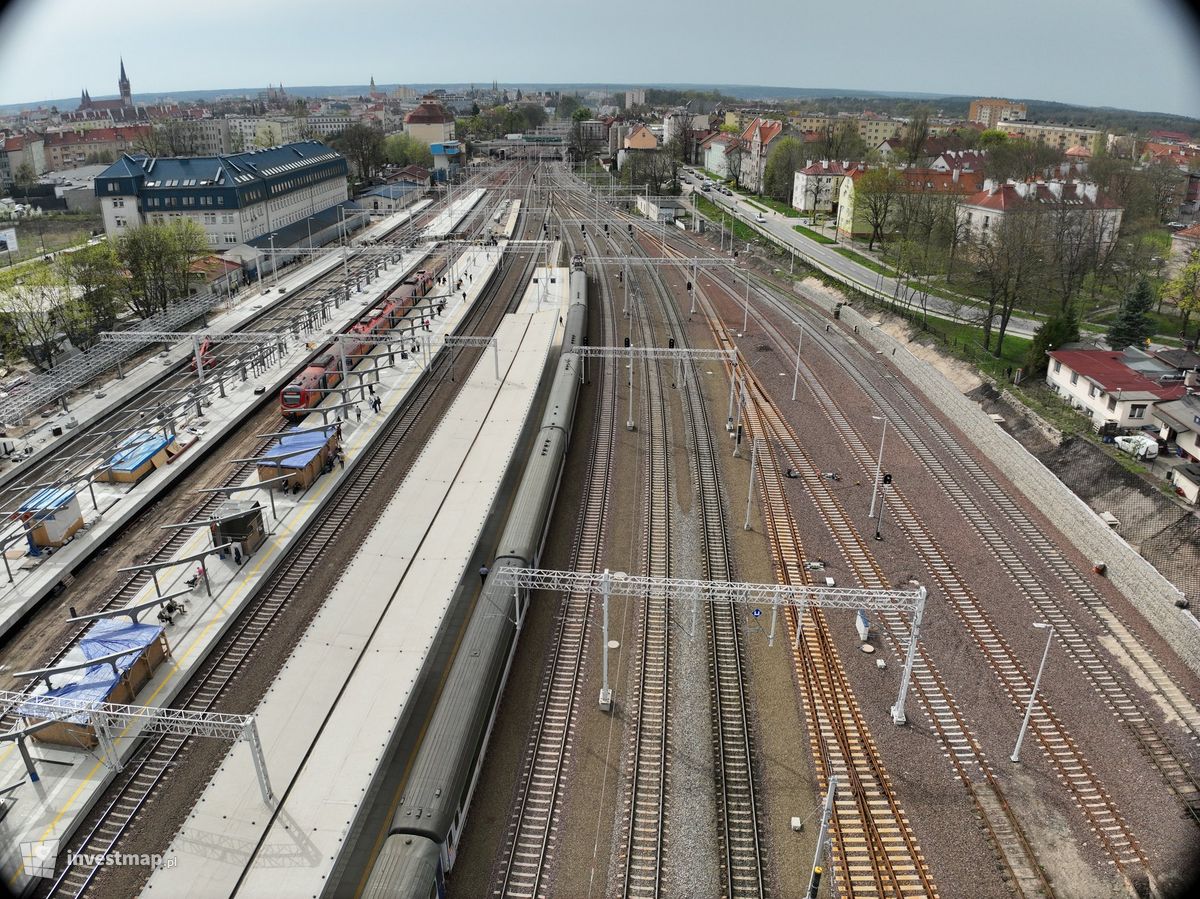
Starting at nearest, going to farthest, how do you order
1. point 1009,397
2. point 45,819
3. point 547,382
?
point 45,819 < point 1009,397 < point 547,382

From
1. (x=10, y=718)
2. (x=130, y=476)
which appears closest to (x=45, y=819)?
(x=10, y=718)

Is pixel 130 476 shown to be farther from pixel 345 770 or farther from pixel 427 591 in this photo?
pixel 345 770

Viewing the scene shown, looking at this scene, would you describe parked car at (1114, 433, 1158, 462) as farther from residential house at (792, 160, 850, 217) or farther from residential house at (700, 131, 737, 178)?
residential house at (700, 131, 737, 178)

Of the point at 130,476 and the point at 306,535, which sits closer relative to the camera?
the point at 306,535

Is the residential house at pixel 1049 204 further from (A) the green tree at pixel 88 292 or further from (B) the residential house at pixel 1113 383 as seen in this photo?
(A) the green tree at pixel 88 292

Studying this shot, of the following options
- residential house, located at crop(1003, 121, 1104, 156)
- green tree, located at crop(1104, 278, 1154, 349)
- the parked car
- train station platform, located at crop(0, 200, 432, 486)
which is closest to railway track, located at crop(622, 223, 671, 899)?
the parked car

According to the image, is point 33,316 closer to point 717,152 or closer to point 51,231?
point 51,231
